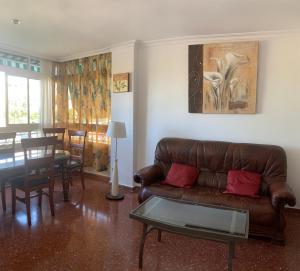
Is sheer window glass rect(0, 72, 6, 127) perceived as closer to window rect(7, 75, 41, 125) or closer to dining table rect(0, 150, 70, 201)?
window rect(7, 75, 41, 125)

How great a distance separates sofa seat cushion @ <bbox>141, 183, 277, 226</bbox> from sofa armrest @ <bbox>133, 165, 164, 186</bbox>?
0.30 feet

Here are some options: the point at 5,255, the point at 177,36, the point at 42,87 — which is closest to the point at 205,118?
the point at 177,36

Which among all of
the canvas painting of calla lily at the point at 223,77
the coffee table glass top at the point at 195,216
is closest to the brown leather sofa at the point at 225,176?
the coffee table glass top at the point at 195,216

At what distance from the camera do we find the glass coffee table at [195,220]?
1.83 metres

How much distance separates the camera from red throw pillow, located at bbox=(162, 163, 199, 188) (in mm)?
3213

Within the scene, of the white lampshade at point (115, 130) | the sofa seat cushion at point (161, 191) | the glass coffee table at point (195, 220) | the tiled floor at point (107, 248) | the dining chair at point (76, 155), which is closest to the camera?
the glass coffee table at point (195, 220)

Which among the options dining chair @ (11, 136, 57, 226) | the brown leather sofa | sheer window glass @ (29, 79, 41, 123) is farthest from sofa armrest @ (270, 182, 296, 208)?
sheer window glass @ (29, 79, 41, 123)

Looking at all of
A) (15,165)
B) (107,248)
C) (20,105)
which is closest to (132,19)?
(15,165)

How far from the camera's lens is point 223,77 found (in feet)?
11.5

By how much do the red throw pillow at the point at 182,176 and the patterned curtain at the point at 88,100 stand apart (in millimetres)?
1687

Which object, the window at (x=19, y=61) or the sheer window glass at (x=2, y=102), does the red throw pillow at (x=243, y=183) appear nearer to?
the sheer window glass at (x=2, y=102)

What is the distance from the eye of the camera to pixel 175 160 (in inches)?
139

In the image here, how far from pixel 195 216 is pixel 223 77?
7.14ft

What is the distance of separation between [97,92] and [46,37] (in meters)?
1.27
